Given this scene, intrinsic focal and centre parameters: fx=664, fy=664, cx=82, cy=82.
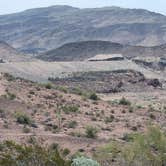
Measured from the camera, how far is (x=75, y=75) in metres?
103

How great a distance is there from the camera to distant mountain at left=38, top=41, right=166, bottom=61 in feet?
484

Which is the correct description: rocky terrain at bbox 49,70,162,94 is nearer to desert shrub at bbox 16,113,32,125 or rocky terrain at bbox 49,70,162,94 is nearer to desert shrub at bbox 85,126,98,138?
desert shrub at bbox 16,113,32,125

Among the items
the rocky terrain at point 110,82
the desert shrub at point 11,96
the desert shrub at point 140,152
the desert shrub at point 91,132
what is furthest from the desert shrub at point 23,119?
the rocky terrain at point 110,82

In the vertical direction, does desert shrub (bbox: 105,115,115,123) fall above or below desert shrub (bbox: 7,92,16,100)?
below

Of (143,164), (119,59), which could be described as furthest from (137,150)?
(119,59)

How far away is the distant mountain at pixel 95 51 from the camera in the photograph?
14762 centimetres

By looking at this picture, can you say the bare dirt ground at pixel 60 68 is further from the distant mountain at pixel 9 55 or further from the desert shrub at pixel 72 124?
the desert shrub at pixel 72 124

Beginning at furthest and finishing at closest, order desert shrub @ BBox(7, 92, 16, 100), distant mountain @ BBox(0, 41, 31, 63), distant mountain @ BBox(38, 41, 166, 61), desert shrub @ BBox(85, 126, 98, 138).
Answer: distant mountain @ BBox(38, 41, 166, 61) < distant mountain @ BBox(0, 41, 31, 63) < desert shrub @ BBox(7, 92, 16, 100) < desert shrub @ BBox(85, 126, 98, 138)

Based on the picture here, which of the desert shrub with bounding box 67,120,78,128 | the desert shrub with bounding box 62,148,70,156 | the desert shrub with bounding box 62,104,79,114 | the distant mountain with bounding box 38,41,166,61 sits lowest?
the distant mountain with bounding box 38,41,166,61

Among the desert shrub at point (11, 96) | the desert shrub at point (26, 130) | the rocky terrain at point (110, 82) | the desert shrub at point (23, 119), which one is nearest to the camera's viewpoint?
the desert shrub at point (26, 130)

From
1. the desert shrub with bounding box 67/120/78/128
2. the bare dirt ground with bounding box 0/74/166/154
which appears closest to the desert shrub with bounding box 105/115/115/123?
the bare dirt ground with bounding box 0/74/166/154

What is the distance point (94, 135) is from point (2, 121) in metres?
5.12

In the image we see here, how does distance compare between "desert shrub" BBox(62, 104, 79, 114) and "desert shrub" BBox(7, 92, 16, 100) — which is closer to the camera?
"desert shrub" BBox(62, 104, 79, 114)

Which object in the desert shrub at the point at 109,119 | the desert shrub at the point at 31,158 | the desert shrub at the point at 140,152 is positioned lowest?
the desert shrub at the point at 109,119
